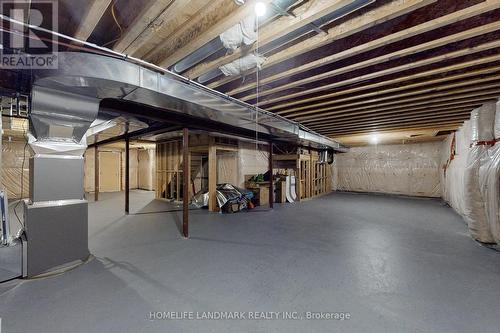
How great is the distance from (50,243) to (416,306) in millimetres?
3276

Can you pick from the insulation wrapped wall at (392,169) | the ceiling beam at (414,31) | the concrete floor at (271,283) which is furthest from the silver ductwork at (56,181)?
the insulation wrapped wall at (392,169)

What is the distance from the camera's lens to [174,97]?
7.19 feet

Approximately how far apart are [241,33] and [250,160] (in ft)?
15.6

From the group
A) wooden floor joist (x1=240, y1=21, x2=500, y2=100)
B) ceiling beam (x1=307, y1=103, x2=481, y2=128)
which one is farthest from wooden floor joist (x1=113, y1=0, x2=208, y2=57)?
ceiling beam (x1=307, y1=103, x2=481, y2=128)

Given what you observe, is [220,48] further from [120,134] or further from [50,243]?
[120,134]

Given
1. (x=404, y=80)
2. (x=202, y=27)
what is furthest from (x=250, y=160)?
(x=202, y=27)

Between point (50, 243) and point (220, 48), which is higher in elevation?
point (220, 48)

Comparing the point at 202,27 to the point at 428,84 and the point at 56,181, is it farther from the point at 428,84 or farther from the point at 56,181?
the point at 428,84

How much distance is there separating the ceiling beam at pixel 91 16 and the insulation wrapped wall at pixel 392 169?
31.1 ft

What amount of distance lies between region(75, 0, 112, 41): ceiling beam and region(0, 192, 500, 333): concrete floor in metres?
2.06

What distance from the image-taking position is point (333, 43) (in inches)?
80.0

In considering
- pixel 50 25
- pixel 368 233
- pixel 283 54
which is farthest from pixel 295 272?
pixel 50 25

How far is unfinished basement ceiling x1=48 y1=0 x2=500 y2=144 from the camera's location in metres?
1.48

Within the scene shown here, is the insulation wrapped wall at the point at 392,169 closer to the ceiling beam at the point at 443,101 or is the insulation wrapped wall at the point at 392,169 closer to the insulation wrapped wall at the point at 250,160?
the insulation wrapped wall at the point at 250,160
